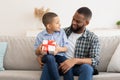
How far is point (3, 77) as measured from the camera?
251 cm

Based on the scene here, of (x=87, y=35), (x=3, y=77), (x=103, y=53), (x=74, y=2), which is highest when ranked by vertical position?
(x=74, y=2)

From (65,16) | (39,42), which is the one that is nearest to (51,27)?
(39,42)

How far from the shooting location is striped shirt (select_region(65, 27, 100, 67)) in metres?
2.36

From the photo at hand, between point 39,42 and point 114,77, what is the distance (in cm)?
73

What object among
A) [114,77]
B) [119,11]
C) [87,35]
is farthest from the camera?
[119,11]

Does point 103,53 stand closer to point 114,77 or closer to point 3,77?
point 114,77

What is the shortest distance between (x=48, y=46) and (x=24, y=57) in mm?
608

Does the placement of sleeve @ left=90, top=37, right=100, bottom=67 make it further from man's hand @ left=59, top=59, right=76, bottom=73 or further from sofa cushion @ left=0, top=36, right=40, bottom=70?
sofa cushion @ left=0, top=36, right=40, bottom=70

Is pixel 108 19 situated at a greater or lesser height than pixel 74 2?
lesser

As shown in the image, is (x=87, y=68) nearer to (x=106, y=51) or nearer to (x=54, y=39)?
(x=54, y=39)

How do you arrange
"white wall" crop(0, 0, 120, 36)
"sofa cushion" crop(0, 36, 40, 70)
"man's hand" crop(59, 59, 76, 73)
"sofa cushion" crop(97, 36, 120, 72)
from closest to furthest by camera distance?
"man's hand" crop(59, 59, 76, 73) < "sofa cushion" crop(97, 36, 120, 72) < "sofa cushion" crop(0, 36, 40, 70) < "white wall" crop(0, 0, 120, 36)

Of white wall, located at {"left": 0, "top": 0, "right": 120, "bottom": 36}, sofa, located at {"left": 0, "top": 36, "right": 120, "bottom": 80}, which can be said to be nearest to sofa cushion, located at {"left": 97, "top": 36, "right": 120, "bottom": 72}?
sofa, located at {"left": 0, "top": 36, "right": 120, "bottom": 80}

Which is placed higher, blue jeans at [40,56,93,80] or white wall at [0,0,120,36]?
white wall at [0,0,120,36]

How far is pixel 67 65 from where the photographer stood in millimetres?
2264
